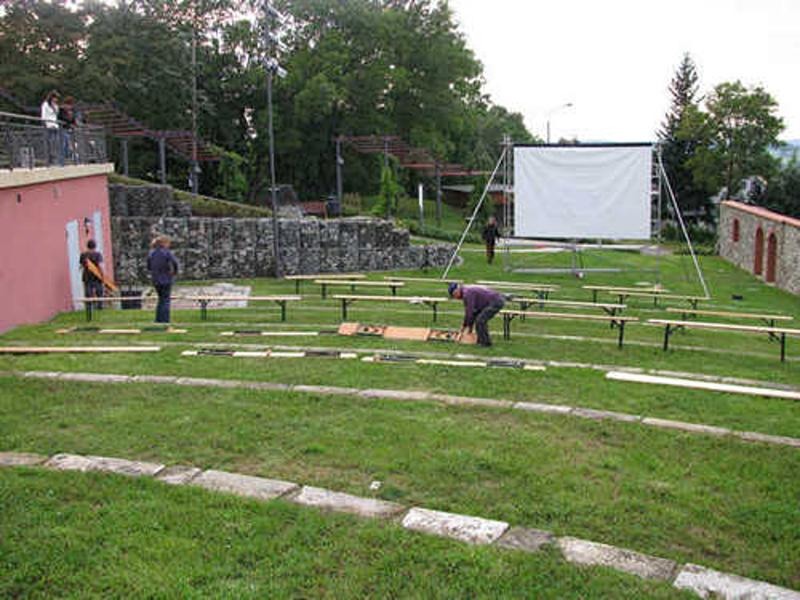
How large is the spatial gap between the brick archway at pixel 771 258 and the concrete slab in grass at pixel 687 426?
79.4ft

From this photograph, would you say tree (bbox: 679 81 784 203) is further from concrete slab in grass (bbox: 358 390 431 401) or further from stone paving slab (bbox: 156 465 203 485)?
stone paving slab (bbox: 156 465 203 485)

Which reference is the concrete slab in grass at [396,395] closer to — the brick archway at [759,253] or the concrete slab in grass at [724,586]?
the concrete slab in grass at [724,586]

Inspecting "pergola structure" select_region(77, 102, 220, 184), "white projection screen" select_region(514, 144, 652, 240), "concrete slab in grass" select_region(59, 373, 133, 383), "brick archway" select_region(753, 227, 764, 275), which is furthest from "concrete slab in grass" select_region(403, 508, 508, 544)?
"brick archway" select_region(753, 227, 764, 275)

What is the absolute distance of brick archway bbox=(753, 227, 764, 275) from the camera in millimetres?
32781

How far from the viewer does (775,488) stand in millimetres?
7078

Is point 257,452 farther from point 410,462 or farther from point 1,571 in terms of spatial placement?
point 1,571

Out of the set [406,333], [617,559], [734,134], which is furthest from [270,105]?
[734,134]

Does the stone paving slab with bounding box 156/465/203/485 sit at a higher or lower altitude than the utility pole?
lower

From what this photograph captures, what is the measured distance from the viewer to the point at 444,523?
6.29 meters

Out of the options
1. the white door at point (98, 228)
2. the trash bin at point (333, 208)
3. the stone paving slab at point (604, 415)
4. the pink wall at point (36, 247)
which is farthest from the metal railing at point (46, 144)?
the trash bin at point (333, 208)

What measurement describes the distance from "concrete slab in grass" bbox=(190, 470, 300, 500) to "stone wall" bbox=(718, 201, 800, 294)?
2517cm

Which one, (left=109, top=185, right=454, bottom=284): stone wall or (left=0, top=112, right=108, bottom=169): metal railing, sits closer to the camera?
(left=0, top=112, right=108, bottom=169): metal railing

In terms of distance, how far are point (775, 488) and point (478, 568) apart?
313cm

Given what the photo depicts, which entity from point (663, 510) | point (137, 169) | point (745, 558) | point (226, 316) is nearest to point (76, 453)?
point (663, 510)
